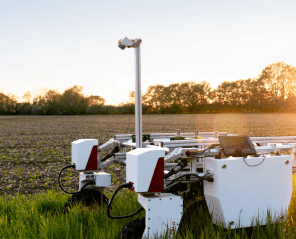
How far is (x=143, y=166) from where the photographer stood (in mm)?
3084

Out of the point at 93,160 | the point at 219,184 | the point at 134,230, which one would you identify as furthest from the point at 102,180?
the point at 219,184

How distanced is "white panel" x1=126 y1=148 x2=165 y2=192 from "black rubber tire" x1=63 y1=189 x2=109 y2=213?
179 centimetres

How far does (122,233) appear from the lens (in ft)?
Answer: 11.2

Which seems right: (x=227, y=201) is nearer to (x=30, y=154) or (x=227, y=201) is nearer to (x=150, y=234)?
(x=150, y=234)

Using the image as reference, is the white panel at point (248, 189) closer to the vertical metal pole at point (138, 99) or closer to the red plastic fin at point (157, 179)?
the red plastic fin at point (157, 179)

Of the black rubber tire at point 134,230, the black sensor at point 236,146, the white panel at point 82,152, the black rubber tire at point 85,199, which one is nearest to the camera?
the black rubber tire at point 134,230

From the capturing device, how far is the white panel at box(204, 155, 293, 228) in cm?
335

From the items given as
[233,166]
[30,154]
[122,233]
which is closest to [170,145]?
[233,166]

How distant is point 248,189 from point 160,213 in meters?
1.05

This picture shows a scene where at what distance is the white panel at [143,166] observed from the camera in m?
3.07

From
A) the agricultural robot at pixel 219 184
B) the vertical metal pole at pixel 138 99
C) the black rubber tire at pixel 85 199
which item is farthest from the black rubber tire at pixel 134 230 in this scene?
the black rubber tire at pixel 85 199

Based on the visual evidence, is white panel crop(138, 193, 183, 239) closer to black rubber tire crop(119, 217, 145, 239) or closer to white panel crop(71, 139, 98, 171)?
black rubber tire crop(119, 217, 145, 239)

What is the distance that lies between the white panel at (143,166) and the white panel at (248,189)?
0.70m

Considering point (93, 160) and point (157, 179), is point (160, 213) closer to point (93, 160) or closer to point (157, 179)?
point (157, 179)
